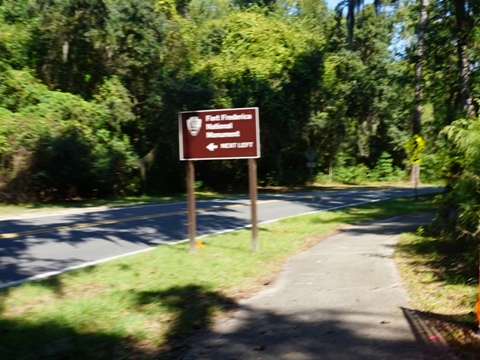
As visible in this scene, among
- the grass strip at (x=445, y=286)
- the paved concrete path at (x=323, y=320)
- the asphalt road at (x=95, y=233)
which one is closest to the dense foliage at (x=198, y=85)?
the grass strip at (x=445, y=286)

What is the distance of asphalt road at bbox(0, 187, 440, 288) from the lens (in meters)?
10.4

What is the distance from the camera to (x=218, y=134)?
37.7ft

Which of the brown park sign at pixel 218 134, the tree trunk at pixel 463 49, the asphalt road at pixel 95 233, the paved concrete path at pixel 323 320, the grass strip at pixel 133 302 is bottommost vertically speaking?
the paved concrete path at pixel 323 320

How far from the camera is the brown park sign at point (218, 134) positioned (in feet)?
37.5

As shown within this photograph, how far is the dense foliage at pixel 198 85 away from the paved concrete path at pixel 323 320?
3.22m

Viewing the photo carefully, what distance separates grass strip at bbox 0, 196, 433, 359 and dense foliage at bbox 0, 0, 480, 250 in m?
4.44

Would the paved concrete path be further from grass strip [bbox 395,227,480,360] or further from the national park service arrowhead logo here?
the national park service arrowhead logo

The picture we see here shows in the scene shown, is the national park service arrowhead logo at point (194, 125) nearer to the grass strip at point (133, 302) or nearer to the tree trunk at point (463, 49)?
the grass strip at point (133, 302)

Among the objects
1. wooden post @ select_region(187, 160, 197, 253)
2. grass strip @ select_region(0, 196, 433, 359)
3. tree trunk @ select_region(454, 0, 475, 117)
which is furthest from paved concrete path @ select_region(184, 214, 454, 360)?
tree trunk @ select_region(454, 0, 475, 117)

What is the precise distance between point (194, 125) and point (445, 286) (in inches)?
220

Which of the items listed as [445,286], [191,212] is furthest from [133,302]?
[191,212]

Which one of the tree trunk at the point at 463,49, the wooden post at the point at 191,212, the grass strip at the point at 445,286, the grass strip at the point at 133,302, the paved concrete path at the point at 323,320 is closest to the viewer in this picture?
the paved concrete path at the point at 323,320

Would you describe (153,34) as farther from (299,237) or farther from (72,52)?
(299,237)

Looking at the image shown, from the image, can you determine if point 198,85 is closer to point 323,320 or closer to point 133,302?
point 133,302
